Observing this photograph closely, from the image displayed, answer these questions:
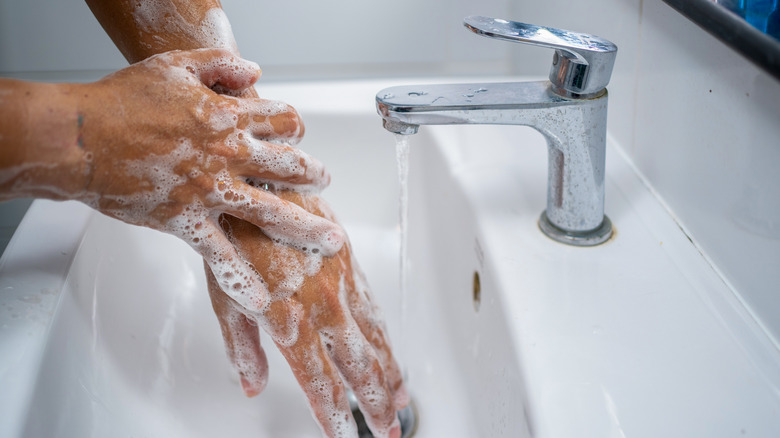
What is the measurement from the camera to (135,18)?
57cm

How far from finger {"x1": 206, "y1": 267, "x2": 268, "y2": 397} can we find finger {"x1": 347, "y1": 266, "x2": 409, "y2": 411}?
0.09 m

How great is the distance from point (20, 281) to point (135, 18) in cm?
24

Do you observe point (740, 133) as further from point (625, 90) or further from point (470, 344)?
point (470, 344)

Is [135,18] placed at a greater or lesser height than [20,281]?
greater

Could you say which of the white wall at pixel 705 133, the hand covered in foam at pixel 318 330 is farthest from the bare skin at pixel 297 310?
the white wall at pixel 705 133

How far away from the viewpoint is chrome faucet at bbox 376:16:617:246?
1.64 ft

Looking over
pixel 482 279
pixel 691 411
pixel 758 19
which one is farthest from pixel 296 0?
pixel 691 411

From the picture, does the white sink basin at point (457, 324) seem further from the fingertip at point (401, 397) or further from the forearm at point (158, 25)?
the forearm at point (158, 25)

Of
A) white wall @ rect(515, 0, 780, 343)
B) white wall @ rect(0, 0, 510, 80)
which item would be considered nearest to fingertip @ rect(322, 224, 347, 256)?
white wall @ rect(515, 0, 780, 343)

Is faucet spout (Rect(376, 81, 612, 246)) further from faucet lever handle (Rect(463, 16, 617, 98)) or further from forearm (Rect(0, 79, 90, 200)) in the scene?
forearm (Rect(0, 79, 90, 200))

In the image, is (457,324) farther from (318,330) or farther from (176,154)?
(176,154)

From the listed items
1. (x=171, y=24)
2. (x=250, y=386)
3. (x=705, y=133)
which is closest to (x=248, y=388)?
(x=250, y=386)

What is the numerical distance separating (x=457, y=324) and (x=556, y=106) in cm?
27

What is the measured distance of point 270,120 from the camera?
0.50 m
